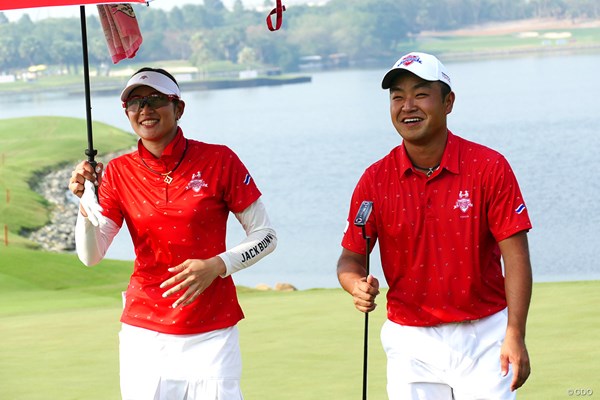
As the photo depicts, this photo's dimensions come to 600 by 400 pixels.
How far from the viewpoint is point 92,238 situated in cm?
459

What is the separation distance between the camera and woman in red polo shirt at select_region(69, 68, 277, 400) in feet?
14.7

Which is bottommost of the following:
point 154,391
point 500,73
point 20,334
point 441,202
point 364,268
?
point 500,73

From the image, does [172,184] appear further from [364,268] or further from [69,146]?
[69,146]

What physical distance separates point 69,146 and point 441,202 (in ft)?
250

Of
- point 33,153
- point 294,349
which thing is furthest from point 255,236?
point 33,153

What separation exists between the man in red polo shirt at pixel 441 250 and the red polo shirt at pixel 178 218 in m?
0.58

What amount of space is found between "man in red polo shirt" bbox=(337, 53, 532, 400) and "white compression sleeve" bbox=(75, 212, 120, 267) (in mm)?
1033

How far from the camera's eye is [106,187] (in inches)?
184

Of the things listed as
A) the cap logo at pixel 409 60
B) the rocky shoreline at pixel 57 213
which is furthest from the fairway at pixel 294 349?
the rocky shoreline at pixel 57 213

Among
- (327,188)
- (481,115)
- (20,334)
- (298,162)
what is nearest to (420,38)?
(481,115)

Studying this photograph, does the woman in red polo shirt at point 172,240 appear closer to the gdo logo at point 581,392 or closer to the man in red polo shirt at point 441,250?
the man in red polo shirt at point 441,250

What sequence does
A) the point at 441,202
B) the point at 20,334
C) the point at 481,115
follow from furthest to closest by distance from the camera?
the point at 481,115 → the point at 20,334 → the point at 441,202

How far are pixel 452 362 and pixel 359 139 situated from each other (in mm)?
90185

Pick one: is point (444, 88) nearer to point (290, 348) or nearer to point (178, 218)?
point (178, 218)
